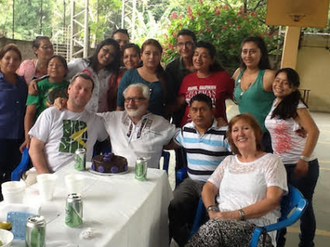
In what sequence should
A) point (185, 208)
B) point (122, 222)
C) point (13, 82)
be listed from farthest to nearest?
1. point (13, 82)
2. point (185, 208)
3. point (122, 222)

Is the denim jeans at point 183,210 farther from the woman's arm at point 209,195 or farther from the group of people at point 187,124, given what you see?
the woman's arm at point 209,195

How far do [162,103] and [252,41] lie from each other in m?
0.97

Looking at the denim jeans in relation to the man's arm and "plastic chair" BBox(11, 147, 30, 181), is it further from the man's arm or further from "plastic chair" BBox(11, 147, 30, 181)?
"plastic chair" BBox(11, 147, 30, 181)

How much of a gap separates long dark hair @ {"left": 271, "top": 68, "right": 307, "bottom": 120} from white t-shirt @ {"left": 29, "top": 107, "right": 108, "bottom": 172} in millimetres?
1486

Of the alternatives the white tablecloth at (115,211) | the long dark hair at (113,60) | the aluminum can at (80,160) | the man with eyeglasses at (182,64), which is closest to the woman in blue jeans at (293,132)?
the white tablecloth at (115,211)

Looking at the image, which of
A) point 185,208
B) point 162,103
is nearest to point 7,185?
point 185,208

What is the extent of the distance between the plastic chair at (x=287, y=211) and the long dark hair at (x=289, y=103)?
0.57 metres

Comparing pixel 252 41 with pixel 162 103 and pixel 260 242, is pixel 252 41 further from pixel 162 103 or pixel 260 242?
pixel 260 242

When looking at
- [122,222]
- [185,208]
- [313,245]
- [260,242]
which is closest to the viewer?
[122,222]

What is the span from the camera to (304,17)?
5.10 meters

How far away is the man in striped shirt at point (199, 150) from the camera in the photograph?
8.70 ft

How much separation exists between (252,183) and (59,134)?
1.48m

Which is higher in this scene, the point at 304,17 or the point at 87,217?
the point at 304,17

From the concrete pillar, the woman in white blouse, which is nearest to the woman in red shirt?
the woman in white blouse
